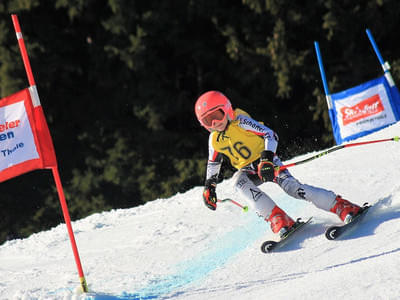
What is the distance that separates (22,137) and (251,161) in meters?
1.99

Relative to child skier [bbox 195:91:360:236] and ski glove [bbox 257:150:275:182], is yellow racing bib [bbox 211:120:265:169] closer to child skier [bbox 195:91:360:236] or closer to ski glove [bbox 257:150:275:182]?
child skier [bbox 195:91:360:236]

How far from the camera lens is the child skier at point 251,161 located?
15.8ft

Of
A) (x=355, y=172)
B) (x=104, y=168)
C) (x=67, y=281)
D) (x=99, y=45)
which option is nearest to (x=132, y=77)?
(x=99, y=45)

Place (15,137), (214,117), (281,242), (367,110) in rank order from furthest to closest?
(367,110), (214,117), (281,242), (15,137)

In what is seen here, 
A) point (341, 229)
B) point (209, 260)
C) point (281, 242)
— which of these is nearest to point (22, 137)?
point (209, 260)

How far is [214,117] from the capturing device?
16.2 ft

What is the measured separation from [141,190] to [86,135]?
2.20 m

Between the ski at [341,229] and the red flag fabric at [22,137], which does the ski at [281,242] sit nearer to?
the ski at [341,229]

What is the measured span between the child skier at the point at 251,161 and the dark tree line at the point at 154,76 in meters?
9.00

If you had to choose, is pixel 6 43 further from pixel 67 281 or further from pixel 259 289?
pixel 259 289

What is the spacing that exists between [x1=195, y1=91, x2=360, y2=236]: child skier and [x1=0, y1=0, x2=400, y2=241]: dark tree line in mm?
8998

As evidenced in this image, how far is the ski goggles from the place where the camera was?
4.92 metres

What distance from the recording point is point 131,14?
1453 centimetres

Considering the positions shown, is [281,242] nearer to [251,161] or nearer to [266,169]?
[266,169]
